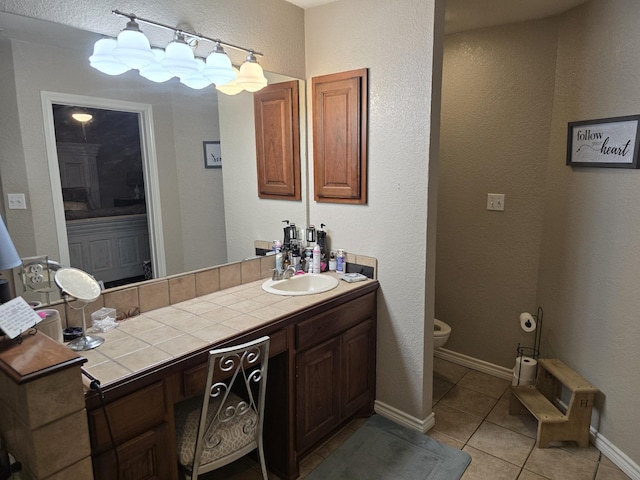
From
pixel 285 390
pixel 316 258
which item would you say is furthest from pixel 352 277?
pixel 285 390

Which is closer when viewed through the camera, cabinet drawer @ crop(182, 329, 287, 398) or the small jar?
cabinet drawer @ crop(182, 329, 287, 398)

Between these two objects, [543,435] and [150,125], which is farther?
[543,435]

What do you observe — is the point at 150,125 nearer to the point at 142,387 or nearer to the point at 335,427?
the point at 142,387

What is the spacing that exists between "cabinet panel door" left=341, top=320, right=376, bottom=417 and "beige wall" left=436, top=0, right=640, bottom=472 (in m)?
1.01

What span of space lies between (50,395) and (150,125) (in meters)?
1.24

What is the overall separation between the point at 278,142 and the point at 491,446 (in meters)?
2.05

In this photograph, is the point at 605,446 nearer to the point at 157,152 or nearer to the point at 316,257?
the point at 316,257

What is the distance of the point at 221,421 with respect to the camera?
61.1 inches

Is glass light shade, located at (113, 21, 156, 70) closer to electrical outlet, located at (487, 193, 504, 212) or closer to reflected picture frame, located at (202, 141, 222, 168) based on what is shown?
reflected picture frame, located at (202, 141, 222, 168)

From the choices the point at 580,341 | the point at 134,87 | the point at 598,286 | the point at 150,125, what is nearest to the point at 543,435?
the point at 580,341

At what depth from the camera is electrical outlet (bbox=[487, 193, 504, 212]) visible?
276cm

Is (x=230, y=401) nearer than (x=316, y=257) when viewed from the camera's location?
Yes

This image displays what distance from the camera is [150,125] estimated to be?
6.21 ft

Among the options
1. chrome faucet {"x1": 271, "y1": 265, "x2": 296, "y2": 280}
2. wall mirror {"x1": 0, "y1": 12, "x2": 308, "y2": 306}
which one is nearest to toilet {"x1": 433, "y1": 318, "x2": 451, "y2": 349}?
chrome faucet {"x1": 271, "y1": 265, "x2": 296, "y2": 280}
